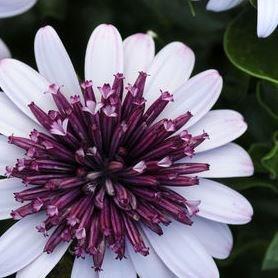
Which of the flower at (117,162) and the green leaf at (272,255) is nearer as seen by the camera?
the flower at (117,162)

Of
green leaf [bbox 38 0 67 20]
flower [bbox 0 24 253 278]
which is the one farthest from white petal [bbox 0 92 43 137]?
green leaf [bbox 38 0 67 20]

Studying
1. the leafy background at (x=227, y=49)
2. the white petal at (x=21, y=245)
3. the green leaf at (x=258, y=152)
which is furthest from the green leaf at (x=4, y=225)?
the green leaf at (x=258, y=152)

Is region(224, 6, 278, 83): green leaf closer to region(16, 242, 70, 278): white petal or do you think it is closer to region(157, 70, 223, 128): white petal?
region(157, 70, 223, 128): white petal

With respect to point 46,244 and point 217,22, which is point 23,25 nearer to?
point 217,22

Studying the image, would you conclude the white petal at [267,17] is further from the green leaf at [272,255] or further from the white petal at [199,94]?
the green leaf at [272,255]

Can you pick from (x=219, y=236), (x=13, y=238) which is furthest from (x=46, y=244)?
(x=219, y=236)

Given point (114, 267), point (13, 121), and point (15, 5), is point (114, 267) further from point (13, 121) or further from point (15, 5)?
point (15, 5)
